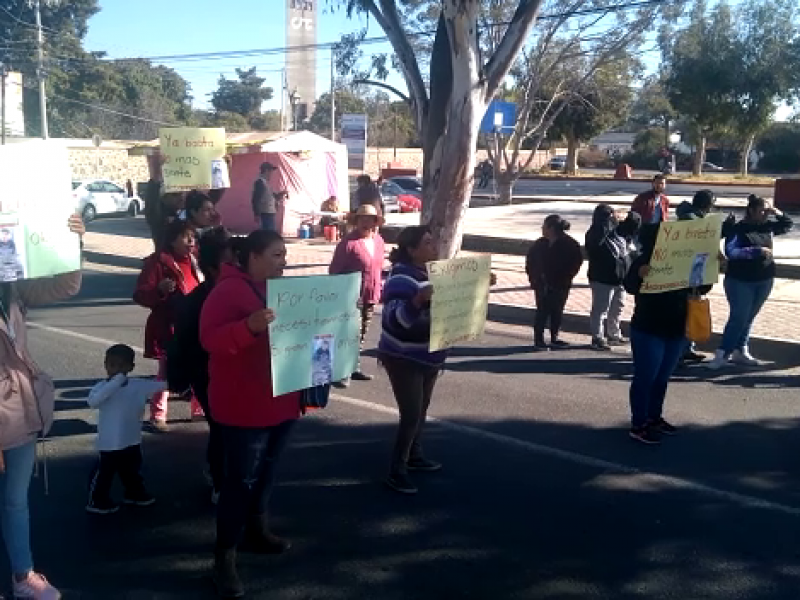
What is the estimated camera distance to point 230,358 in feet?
13.0

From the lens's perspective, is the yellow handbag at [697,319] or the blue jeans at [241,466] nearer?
the blue jeans at [241,466]

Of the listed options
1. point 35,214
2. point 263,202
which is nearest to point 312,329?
point 35,214

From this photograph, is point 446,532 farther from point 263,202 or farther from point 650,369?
point 263,202

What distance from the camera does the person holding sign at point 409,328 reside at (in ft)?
16.9

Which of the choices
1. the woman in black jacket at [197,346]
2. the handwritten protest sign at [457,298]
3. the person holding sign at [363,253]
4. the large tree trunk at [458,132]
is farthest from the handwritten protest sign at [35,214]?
the large tree trunk at [458,132]

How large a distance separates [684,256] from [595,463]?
1620 mm

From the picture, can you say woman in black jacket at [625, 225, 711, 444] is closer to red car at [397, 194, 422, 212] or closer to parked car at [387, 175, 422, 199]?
red car at [397, 194, 422, 212]

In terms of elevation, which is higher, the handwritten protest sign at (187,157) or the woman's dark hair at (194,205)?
the handwritten protest sign at (187,157)

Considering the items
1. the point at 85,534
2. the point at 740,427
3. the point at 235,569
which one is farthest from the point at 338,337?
the point at 740,427

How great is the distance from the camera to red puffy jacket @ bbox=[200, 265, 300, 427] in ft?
12.8

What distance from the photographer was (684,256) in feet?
21.2

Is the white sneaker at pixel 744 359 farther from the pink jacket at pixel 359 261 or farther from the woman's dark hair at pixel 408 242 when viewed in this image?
the woman's dark hair at pixel 408 242

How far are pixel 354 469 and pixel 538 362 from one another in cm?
377

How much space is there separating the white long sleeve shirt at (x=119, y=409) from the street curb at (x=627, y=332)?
244 inches
